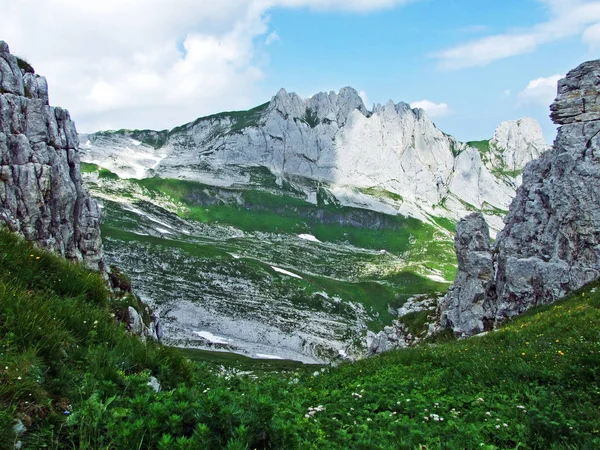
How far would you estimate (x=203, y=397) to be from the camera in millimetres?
5363

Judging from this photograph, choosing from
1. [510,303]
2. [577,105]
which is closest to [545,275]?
[510,303]

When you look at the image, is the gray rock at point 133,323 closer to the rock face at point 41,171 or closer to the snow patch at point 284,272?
the rock face at point 41,171

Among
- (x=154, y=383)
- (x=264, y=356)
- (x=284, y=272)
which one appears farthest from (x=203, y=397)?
(x=284, y=272)

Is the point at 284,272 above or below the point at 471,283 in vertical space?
below

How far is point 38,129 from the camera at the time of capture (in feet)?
184

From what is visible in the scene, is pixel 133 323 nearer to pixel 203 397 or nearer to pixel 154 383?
pixel 154 383

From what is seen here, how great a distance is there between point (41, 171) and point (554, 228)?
5740 centimetres

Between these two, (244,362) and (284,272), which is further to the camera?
(284,272)

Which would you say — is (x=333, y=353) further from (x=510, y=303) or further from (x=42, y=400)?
(x=42, y=400)

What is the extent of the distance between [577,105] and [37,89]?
2715 inches

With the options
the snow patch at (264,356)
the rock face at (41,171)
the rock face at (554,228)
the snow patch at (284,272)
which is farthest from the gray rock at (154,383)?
the snow patch at (284,272)

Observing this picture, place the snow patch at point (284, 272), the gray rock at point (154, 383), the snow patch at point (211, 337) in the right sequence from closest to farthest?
the gray rock at point (154, 383) < the snow patch at point (211, 337) < the snow patch at point (284, 272)

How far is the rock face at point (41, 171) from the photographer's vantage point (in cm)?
4981

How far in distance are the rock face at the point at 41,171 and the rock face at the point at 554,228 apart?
155 feet
